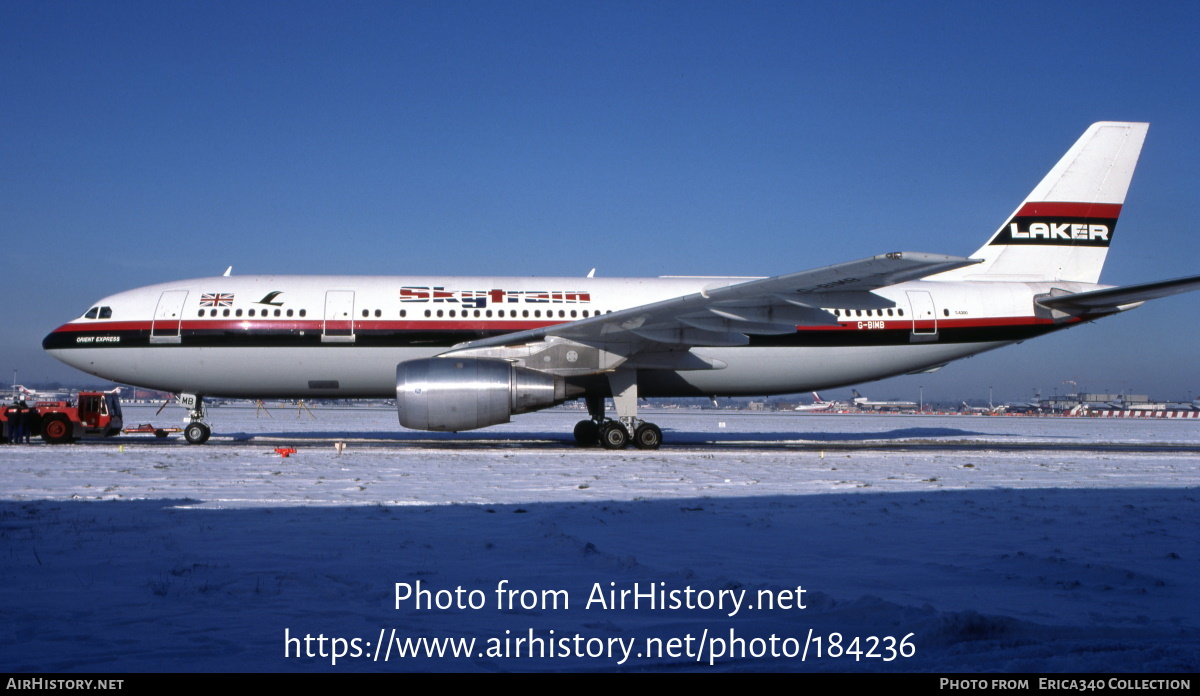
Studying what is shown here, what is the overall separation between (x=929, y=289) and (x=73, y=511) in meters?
14.6

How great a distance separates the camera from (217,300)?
14.9 m

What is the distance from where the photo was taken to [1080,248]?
16.4 metres

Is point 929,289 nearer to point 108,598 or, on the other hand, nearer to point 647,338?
point 647,338

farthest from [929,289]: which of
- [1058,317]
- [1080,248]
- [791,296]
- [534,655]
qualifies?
[534,655]

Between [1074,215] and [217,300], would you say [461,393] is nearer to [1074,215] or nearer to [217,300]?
[217,300]

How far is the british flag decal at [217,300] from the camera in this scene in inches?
586

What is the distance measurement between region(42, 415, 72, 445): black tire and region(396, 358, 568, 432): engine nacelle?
7.77 m

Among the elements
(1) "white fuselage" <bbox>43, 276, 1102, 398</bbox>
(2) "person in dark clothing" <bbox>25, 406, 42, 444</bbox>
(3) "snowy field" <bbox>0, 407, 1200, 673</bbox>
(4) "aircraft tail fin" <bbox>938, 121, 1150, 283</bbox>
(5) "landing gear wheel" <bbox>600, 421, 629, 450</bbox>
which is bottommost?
(3) "snowy field" <bbox>0, 407, 1200, 673</bbox>

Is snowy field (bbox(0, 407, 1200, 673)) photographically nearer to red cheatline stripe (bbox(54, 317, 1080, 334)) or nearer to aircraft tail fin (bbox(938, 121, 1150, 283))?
red cheatline stripe (bbox(54, 317, 1080, 334))

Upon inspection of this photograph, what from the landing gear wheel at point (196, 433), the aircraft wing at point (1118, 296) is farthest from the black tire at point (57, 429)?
the aircraft wing at point (1118, 296)

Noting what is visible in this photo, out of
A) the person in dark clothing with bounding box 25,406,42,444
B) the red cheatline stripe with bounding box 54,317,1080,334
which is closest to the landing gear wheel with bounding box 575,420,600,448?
the red cheatline stripe with bounding box 54,317,1080,334

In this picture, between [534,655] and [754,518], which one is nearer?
[534,655]

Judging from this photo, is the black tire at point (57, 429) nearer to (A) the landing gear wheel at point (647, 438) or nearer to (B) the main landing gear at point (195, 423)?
(B) the main landing gear at point (195, 423)

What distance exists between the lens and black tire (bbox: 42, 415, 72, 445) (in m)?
15.4
